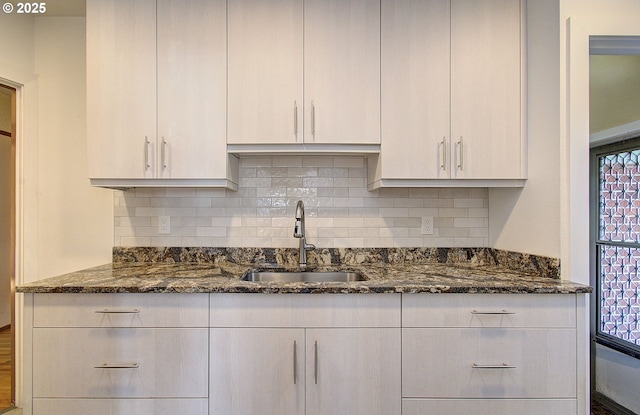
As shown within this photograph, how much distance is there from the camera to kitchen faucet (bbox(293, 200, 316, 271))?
2.00 m

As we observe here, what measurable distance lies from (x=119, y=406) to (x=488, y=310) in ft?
5.35

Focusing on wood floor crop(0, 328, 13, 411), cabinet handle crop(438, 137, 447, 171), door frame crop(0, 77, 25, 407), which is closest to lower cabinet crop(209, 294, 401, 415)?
cabinet handle crop(438, 137, 447, 171)

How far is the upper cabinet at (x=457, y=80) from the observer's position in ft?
6.02

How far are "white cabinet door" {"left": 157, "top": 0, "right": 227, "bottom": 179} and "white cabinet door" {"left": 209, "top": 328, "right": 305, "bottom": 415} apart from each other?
92cm

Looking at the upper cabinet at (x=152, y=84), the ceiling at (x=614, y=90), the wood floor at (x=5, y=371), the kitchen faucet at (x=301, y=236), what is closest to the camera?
the upper cabinet at (x=152, y=84)

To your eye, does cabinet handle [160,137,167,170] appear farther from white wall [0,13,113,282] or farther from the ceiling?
the ceiling

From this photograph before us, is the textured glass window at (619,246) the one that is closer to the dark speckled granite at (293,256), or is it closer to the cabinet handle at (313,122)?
the dark speckled granite at (293,256)

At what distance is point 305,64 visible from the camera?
1.83 metres

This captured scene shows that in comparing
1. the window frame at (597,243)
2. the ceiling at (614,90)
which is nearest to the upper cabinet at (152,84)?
the ceiling at (614,90)

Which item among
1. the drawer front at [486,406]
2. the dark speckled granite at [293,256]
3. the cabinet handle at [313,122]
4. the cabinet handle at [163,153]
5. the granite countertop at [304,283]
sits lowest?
the drawer front at [486,406]

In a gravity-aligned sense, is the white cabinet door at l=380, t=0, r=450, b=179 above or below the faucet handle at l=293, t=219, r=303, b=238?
above

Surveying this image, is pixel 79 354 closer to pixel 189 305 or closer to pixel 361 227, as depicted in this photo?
pixel 189 305

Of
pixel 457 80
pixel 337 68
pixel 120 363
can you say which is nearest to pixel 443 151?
pixel 457 80

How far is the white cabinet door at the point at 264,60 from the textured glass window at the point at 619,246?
8.55ft
